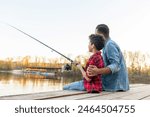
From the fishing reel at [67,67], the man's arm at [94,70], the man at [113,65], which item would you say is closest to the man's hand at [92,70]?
the man's arm at [94,70]

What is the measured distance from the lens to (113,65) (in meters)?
2.95

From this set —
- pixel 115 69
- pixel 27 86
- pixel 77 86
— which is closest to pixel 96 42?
pixel 115 69

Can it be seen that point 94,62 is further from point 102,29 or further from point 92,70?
point 102,29

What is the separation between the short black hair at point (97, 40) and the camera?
289 centimetres

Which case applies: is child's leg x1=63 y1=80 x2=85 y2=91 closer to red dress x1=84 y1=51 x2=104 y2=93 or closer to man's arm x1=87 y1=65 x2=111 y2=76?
red dress x1=84 y1=51 x2=104 y2=93

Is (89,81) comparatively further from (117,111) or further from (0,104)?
(0,104)

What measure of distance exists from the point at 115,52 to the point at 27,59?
36000mm

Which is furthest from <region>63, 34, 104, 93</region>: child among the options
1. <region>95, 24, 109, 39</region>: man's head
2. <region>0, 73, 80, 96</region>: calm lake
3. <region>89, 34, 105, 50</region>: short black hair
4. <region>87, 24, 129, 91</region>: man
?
<region>0, 73, 80, 96</region>: calm lake

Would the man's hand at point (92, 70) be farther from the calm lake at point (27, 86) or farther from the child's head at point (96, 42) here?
the calm lake at point (27, 86)

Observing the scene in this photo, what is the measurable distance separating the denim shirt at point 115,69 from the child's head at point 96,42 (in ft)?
0.41

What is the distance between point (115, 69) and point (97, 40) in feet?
0.88

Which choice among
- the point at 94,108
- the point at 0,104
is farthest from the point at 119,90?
the point at 0,104

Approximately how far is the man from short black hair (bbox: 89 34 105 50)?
0.14m

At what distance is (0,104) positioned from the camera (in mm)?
2100
